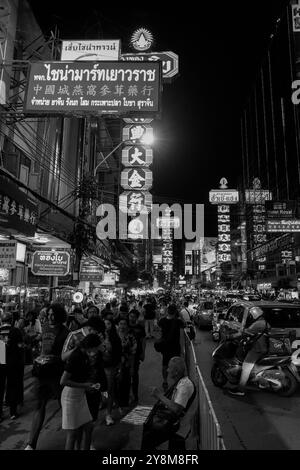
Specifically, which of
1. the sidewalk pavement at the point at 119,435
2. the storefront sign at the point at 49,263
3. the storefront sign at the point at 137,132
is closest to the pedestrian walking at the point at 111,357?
the sidewalk pavement at the point at 119,435

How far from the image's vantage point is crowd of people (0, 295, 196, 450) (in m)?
4.30

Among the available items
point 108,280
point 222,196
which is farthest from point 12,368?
point 222,196

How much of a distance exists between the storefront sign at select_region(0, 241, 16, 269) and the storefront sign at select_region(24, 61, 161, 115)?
3.79 m

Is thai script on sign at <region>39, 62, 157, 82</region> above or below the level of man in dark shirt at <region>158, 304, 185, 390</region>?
above

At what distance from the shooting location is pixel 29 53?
61.1 ft

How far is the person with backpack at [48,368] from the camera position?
4805mm

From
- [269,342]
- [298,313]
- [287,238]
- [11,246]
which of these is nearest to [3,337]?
[11,246]

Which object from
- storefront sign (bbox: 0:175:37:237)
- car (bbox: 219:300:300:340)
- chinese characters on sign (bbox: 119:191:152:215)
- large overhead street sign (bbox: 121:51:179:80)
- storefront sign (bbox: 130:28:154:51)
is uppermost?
storefront sign (bbox: 130:28:154:51)

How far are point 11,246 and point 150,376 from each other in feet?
17.0

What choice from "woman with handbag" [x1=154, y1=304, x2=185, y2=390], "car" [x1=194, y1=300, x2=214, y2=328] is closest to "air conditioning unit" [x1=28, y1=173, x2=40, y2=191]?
"car" [x1=194, y1=300, x2=214, y2=328]

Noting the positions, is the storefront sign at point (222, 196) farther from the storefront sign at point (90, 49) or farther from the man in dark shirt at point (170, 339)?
the man in dark shirt at point (170, 339)

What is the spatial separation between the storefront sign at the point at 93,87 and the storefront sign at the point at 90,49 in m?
4.78

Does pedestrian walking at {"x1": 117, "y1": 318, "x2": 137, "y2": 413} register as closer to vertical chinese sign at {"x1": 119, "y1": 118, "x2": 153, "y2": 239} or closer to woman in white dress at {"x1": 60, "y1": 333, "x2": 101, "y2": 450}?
woman in white dress at {"x1": 60, "y1": 333, "x2": 101, "y2": 450}
